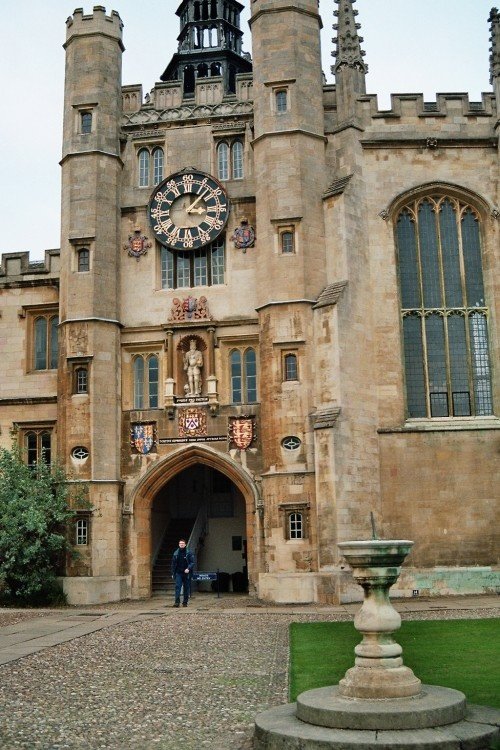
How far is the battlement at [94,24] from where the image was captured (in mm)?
29453

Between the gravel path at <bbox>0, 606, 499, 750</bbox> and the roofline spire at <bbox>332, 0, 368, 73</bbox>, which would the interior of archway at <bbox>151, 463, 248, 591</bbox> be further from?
the roofline spire at <bbox>332, 0, 368, 73</bbox>

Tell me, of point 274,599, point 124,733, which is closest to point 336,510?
point 274,599

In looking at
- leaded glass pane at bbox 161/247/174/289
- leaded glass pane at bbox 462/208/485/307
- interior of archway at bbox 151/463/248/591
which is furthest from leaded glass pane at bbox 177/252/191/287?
leaded glass pane at bbox 462/208/485/307

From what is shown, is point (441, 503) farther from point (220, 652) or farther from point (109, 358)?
point (220, 652)

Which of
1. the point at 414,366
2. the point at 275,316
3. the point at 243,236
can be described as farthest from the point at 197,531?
the point at 243,236

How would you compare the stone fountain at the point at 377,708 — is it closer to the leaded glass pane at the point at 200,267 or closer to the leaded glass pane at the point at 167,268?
the leaded glass pane at the point at 200,267

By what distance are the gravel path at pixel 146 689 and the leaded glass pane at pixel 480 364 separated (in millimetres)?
11220

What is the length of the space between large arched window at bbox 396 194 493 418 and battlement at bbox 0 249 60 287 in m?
11.0

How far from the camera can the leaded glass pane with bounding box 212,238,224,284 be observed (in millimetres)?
28281

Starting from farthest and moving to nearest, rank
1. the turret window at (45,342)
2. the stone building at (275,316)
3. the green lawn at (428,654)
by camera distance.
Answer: the turret window at (45,342), the stone building at (275,316), the green lawn at (428,654)

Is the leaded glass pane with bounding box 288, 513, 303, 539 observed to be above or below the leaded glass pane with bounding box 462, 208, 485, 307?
below

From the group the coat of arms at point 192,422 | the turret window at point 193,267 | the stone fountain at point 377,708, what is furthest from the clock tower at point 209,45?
the stone fountain at point 377,708

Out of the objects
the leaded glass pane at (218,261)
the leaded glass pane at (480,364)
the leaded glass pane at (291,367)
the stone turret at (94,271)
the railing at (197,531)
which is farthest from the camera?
the railing at (197,531)

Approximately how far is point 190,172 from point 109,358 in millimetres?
6224
